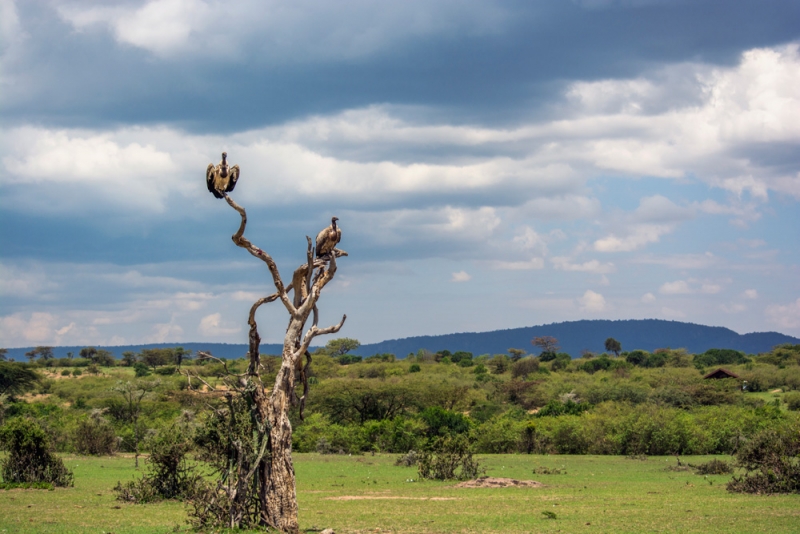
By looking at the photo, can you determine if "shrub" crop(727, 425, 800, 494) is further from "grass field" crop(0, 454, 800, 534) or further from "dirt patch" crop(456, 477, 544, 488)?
"dirt patch" crop(456, 477, 544, 488)

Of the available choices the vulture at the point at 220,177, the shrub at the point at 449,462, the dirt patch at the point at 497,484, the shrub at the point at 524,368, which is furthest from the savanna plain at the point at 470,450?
the shrub at the point at 524,368

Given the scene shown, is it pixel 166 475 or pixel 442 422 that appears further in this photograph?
pixel 442 422

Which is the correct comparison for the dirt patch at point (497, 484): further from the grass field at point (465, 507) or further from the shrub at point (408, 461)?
the shrub at point (408, 461)

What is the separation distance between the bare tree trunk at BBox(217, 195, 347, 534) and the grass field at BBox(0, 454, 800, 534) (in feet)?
7.90

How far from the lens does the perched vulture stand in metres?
13.7

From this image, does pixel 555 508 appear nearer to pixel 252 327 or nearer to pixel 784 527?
pixel 784 527

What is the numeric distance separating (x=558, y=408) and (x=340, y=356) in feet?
264

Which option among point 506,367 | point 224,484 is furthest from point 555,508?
point 506,367

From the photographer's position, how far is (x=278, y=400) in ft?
43.1

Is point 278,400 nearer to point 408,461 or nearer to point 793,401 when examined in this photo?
point 408,461

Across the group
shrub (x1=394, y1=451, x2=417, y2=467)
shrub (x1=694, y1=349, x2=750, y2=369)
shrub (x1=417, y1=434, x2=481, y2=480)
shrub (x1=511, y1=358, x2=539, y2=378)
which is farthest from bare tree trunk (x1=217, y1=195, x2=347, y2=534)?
shrub (x1=694, y1=349, x2=750, y2=369)

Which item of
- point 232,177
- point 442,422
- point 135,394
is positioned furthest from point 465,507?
point 135,394

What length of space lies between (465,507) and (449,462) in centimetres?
871

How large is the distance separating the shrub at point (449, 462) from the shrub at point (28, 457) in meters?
12.2
